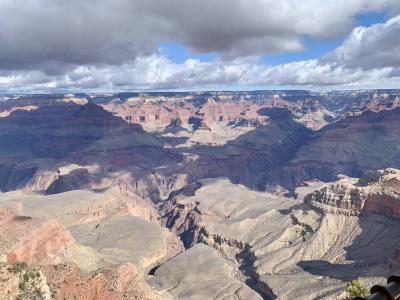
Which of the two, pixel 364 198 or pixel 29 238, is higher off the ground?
pixel 29 238

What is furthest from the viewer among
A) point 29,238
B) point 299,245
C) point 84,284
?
point 299,245

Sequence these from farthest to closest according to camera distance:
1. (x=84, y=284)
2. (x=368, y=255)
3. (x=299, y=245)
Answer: (x=299, y=245), (x=368, y=255), (x=84, y=284)

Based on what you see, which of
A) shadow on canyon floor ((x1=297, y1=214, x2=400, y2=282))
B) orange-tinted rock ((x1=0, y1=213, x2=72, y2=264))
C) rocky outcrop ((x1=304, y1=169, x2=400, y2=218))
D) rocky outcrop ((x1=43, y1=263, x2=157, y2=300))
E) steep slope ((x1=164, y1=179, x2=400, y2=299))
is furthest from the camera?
rocky outcrop ((x1=304, y1=169, x2=400, y2=218))

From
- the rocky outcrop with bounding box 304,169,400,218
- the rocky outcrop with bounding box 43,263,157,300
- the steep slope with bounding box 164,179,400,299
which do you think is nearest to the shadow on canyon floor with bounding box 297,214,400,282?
the steep slope with bounding box 164,179,400,299

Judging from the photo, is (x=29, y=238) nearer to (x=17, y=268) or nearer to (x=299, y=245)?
(x=17, y=268)

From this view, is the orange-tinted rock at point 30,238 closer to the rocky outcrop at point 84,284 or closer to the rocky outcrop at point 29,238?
the rocky outcrop at point 29,238

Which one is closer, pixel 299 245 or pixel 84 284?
pixel 84 284

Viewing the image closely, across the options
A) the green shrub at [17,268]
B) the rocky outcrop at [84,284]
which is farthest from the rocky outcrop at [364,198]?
the green shrub at [17,268]

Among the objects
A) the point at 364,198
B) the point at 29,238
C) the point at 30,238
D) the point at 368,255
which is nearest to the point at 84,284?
the point at 29,238

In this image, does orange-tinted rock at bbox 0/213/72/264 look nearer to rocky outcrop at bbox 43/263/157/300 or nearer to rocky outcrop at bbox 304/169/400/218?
rocky outcrop at bbox 43/263/157/300

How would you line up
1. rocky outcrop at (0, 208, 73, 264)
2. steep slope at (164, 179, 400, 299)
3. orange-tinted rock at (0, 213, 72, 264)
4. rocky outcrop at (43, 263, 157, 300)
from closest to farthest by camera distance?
rocky outcrop at (43, 263, 157, 300) < orange-tinted rock at (0, 213, 72, 264) < rocky outcrop at (0, 208, 73, 264) < steep slope at (164, 179, 400, 299)

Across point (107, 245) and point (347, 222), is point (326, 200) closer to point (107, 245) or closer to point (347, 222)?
point (347, 222)

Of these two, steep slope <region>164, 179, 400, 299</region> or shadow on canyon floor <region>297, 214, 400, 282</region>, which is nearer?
shadow on canyon floor <region>297, 214, 400, 282</region>
